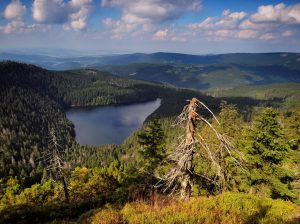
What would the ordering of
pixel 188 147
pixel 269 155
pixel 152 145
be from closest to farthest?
pixel 188 147, pixel 269 155, pixel 152 145

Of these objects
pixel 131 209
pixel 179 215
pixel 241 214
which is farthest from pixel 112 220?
pixel 241 214

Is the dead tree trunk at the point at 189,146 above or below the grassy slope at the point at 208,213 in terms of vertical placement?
above

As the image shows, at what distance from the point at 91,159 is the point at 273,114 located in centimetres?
15014

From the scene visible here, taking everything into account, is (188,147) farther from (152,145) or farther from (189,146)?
(152,145)

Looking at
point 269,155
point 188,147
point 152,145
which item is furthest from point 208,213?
point 152,145

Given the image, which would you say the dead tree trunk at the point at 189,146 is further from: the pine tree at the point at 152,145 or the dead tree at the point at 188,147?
the pine tree at the point at 152,145

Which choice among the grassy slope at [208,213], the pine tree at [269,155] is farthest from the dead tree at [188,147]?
the pine tree at [269,155]

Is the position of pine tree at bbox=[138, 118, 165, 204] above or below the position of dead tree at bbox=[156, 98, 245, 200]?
below

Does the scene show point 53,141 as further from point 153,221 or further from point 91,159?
point 91,159

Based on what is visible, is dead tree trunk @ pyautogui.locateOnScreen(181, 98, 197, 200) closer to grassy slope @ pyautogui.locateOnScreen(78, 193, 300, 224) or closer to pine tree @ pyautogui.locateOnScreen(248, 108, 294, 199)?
grassy slope @ pyautogui.locateOnScreen(78, 193, 300, 224)

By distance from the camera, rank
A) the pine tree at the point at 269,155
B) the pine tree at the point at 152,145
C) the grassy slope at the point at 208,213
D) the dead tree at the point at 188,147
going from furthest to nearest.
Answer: the pine tree at the point at 152,145 → the pine tree at the point at 269,155 → the dead tree at the point at 188,147 → the grassy slope at the point at 208,213

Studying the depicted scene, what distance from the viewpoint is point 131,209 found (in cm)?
1272

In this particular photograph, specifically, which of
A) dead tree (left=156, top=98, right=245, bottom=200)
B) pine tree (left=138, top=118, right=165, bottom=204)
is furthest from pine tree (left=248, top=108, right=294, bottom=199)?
dead tree (left=156, top=98, right=245, bottom=200)

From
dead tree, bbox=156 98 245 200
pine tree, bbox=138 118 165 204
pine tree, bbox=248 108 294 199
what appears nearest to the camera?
dead tree, bbox=156 98 245 200
